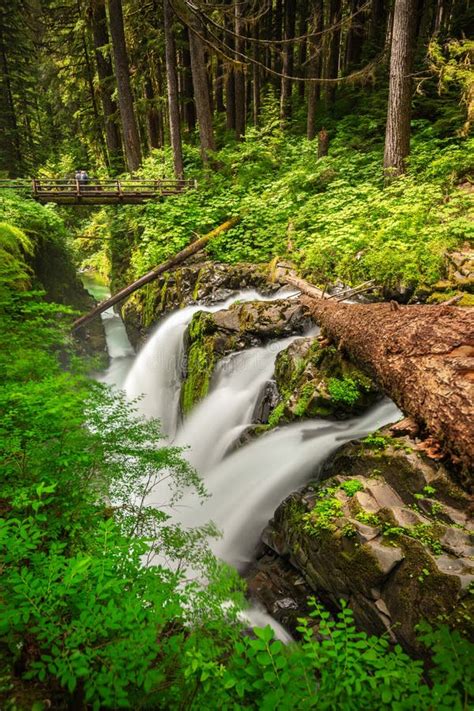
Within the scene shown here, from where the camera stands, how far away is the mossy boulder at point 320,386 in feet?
18.4

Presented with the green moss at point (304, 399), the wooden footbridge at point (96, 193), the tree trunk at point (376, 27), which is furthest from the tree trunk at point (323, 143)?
the green moss at point (304, 399)

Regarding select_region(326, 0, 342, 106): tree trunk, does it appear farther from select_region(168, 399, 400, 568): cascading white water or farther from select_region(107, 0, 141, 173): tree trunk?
select_region(168, 399, 400, 568): cascading white water

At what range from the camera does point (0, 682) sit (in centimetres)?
186

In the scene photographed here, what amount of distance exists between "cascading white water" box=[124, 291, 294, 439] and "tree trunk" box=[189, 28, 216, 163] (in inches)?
347

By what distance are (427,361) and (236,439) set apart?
144 inches

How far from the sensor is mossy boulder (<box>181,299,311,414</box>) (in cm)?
799

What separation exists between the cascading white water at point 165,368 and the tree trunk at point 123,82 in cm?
1082

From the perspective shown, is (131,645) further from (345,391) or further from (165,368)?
(165,368)

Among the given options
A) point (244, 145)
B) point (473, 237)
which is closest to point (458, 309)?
point (473, 237)

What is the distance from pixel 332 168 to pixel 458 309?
9.37 metres

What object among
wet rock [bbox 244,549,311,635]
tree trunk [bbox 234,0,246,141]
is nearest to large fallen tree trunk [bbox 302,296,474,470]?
wet rock [bbox 244,549,311,635]

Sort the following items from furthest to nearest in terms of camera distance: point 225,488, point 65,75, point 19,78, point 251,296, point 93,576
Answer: point 65,75, point 19,78, point 251,296, point 225,488, point 93,576

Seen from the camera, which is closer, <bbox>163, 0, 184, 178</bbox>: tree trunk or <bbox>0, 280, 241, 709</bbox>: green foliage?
<bbox>0, 280, 241, 709</bbox>: green foliage

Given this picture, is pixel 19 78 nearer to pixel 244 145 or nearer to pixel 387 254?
pixel 244 145
